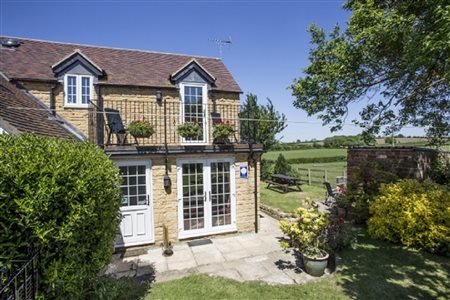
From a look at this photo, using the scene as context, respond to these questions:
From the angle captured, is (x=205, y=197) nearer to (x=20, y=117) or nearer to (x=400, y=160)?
(x=20, y=117)

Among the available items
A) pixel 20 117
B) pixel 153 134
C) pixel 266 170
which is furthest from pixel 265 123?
pixel 20 117

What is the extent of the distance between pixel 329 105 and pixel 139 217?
8.00 metres

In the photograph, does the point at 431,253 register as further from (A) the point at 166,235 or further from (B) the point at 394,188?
(A) the point at 166,235

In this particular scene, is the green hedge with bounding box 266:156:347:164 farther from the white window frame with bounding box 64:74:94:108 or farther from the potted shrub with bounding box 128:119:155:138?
the white window frame with bounding box 64:74:94:108

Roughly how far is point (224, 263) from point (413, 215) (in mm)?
6222

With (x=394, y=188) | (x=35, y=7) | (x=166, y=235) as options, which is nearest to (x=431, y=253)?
(x=394, y=188)

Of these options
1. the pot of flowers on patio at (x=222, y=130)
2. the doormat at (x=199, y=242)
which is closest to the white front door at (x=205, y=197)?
the doormat at (x=199, y=242)

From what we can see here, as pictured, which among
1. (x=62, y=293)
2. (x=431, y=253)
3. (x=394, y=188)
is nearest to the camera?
(x=62, y=293)

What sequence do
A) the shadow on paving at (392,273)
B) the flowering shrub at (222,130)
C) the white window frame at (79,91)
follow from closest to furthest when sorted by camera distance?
the shadow on paving at (392,273) → the flowering shrub at (222,130) → the white window frame at (79,91)

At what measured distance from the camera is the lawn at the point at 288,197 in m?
14.0

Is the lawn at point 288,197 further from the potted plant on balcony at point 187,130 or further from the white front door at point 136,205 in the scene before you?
the white front door at point 136,205

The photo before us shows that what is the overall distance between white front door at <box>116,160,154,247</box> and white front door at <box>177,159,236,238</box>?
113 cm

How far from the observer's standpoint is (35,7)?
8102mm

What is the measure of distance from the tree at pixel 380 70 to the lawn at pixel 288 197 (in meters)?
6.07
